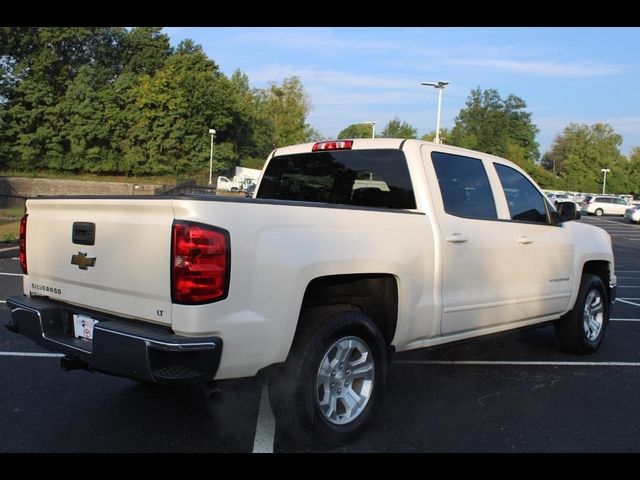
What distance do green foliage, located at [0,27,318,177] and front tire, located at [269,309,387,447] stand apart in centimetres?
5096

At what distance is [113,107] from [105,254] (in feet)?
181

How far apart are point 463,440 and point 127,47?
214ft

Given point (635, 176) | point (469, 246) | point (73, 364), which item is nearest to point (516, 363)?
point (469, 246)

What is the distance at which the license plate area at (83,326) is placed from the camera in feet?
10.7

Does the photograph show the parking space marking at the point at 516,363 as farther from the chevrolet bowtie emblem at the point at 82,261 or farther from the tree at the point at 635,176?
the tree at the point at 635,176

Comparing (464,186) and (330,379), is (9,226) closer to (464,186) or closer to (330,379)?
(464,186)

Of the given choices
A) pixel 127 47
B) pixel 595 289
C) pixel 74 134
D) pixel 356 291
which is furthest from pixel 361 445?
pixel 127 47

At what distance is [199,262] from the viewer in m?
2.81

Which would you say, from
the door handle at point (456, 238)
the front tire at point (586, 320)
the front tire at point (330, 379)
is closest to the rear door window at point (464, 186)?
the door handle at point (456, 238)

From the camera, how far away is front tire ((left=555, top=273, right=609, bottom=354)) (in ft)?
18.3

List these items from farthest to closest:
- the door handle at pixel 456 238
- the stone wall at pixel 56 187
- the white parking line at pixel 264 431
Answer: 1. the stone wall at pixel 56 187
2. the door handle at pixel 456 238
3. the white parking line at pixel 264 431

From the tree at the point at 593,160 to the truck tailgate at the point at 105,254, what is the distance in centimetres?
8532

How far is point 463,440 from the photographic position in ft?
11.8
